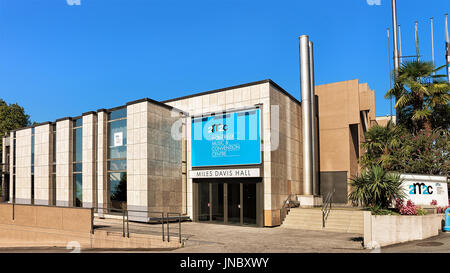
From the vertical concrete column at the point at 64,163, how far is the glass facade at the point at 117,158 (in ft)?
14.9

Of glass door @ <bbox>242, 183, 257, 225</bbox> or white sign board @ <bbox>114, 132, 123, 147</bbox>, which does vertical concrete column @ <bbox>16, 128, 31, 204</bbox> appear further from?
glass door @ <bbox>242, 183, 257, 225</bbox>

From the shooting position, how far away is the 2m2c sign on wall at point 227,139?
1981cm

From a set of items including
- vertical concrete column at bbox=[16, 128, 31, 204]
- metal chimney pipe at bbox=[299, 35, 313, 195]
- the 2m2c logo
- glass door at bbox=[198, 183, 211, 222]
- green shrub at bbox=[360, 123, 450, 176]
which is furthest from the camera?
vertical concrete column at bbox=[16, 128, 31, 204]

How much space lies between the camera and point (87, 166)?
23.7 metres

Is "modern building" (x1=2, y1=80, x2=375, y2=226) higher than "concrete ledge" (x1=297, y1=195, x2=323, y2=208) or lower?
higher

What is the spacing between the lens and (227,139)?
20.6m

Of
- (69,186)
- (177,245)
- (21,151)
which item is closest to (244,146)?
(177,245)

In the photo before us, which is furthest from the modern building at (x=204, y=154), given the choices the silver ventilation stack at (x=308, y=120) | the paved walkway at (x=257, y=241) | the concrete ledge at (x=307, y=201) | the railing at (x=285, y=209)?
the paved walkway at (x=257, y=241)

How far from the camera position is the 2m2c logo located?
15.2 m

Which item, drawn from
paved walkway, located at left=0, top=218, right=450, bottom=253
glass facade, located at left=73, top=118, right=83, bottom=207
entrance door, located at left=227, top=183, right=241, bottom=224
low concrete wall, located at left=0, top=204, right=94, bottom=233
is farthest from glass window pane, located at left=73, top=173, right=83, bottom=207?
entrance door, located at left=227, top=183, right=241, bottom=224

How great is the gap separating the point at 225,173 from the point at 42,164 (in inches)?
633

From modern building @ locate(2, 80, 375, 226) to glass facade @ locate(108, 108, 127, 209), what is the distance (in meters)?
0.06

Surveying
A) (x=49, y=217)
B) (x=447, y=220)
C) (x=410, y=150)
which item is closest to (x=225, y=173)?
(x=49, y=217)
